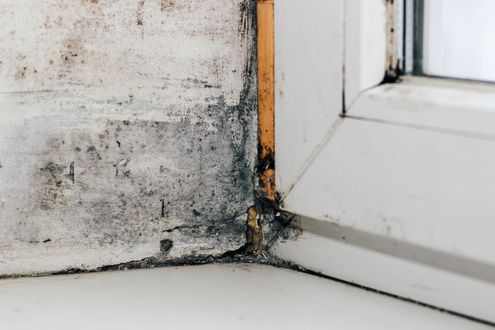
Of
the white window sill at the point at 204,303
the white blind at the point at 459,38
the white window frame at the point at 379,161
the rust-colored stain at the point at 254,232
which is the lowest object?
the white window sill at the point at 204,303

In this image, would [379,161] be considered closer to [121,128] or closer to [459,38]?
[459,38]

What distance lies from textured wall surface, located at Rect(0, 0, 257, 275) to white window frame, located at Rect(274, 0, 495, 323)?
0.06 meters

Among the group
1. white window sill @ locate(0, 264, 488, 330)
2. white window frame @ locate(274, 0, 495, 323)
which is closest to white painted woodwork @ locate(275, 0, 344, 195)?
white window frame @ locate(274, 0, 495, 323)

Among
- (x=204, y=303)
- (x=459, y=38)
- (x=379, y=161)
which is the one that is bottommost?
(x=204, y=303)

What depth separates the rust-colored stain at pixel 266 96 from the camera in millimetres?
825

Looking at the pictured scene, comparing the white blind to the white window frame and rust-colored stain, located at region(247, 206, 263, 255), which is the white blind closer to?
the white window frame

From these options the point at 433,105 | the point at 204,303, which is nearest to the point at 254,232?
the point at 204,303

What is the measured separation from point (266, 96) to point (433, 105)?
0.21 meters

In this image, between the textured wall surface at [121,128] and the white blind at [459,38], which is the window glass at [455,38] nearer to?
the white blind at [459,38]

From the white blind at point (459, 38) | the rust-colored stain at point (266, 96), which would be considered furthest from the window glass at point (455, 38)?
the rust-colored stain at point (266, 96)

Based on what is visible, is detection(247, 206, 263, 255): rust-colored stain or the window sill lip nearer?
the window sill lip

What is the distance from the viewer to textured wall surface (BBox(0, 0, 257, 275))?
31.5 inches

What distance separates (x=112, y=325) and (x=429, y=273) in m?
0.32

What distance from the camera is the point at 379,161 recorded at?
29.4 inches
